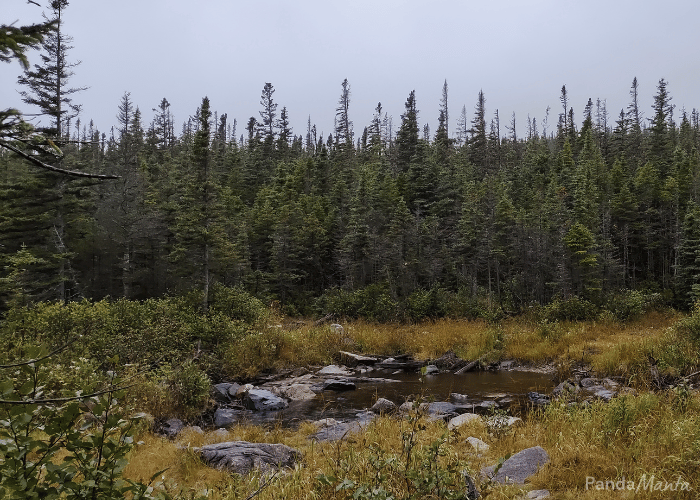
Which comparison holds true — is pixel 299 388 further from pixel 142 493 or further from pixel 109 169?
pixel 109 169

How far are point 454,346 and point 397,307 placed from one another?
542cm

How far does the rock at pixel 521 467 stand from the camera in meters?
4.67

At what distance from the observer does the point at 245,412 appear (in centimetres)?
1012

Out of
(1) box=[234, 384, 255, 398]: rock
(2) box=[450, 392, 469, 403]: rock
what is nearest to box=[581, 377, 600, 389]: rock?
(2) box=[450, 392, 469, 403]: rock

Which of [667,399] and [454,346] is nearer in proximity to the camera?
[667,399]

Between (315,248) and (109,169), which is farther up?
(109,169)

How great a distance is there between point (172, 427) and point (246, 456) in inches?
137

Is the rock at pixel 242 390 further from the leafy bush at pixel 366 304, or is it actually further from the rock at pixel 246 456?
the leafy bush at pixel 366 304

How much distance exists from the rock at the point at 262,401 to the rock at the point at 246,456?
455 cm

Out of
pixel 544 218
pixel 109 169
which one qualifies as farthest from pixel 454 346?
pixel 109 169

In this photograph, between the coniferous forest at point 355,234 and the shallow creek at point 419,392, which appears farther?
the coniferous forest at point 355,234

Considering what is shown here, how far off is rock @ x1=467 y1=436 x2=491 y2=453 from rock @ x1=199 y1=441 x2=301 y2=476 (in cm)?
246

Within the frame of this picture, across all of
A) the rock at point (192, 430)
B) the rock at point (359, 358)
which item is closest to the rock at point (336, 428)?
the rock at point (192, 430)

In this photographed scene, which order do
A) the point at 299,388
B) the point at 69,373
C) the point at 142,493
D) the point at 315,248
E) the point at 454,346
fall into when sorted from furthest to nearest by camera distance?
the point at 315,248 → the point at 454,346 → the point at 299,388 → the point at 69,373 → the point at 142,493
